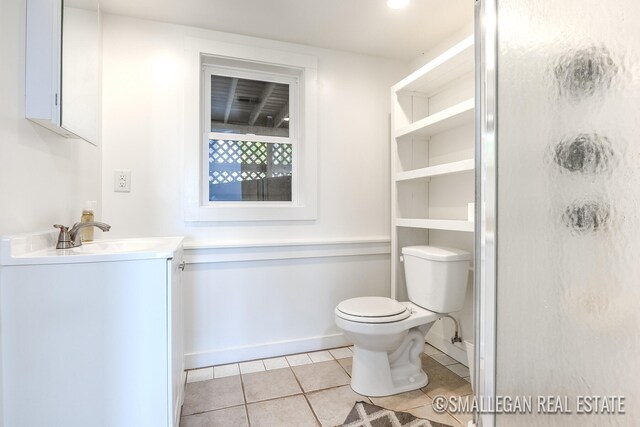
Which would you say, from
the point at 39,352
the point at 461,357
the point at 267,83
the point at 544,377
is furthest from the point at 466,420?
the point at 267,83

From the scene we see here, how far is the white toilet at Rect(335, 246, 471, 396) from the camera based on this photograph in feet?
5.26

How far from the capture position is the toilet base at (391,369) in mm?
1648

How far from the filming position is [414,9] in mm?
1768

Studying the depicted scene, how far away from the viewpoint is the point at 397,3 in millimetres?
1707

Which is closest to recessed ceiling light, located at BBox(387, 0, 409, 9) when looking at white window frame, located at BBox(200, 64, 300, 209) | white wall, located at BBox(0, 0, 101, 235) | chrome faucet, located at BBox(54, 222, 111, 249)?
white window frame, located at BBox(200, 64, 300, 209)

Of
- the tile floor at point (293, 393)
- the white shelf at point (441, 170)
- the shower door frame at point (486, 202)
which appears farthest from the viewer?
the white shelf at point (441, 170)

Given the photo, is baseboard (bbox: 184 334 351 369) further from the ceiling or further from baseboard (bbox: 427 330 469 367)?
the ceiling

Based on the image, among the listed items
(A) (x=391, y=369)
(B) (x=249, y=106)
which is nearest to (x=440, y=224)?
(A) (x=391, y=369)

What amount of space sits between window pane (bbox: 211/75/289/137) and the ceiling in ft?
1.04

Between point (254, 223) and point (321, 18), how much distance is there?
132 cm

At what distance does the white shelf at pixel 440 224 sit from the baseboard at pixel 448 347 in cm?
81

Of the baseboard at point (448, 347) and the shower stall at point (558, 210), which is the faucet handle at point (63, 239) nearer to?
the shower stall at point (558, 210)

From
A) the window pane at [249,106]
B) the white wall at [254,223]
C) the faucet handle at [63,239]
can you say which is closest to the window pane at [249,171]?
the window pane at [249,106]

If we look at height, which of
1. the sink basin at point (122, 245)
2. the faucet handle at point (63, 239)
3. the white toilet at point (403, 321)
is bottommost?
the white toilet at point (403, 321)
